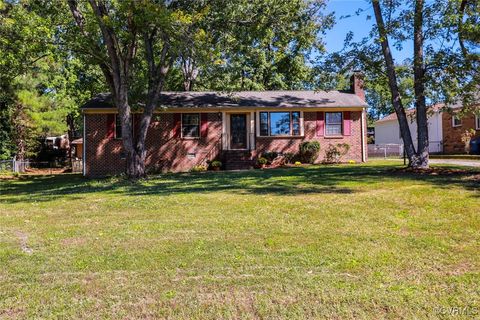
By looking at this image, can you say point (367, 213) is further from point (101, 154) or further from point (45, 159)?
point (45, 159)

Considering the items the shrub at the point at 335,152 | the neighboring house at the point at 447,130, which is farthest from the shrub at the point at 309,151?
the neighboring house at the point at 447,130

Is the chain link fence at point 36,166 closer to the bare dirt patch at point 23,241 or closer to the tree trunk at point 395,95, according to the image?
the tree trunk at point 395,95

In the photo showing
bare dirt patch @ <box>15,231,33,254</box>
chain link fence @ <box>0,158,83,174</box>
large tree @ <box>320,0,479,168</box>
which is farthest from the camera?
chain link fence @ <box>0,158,83,174</box>

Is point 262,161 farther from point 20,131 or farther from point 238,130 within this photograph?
point 20,131

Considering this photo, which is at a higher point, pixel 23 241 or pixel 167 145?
pixel 167 145

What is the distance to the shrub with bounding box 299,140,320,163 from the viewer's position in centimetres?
2055

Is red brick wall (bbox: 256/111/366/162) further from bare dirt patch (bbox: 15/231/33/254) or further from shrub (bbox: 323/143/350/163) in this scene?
bare dirt patch (bbox: 15/231/33/254)

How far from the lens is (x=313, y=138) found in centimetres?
2109

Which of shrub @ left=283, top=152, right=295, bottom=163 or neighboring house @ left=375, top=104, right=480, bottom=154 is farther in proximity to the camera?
neighboring house @ left=375, top=104, right=480, bottom=154

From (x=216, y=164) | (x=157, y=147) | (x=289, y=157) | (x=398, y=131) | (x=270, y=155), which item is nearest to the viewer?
(x=216, y=164)

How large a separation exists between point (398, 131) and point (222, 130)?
69.4 feet

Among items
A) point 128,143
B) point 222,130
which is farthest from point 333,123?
point 128,143

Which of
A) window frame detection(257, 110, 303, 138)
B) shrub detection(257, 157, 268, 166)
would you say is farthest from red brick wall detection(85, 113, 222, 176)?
shrub detection(257, 157, 268, 166)

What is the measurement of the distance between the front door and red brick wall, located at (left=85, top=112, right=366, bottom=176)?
716 mm
